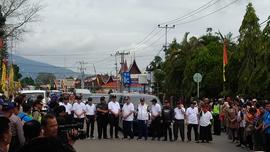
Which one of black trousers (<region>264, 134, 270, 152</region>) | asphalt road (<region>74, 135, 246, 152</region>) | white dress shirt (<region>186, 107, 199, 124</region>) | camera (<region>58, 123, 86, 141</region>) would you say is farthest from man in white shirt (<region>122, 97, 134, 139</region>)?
camera (<region>58, 123, 86, 141</region>)

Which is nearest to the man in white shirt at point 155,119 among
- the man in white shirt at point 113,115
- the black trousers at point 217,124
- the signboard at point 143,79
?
the man in white shirt at point 113,115

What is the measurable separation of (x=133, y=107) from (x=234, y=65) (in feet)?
45.9

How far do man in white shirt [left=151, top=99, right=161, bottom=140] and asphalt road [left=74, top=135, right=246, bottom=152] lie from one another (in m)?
0.98

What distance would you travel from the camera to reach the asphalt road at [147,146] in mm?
18750

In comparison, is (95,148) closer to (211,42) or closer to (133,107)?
(133,107)

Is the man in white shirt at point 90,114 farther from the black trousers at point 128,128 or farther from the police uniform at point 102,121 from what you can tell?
the black trousers at point 128,128

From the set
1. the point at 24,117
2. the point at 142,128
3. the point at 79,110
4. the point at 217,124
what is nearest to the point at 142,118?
the point at 142,128

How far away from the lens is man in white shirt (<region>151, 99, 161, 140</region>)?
2312cm

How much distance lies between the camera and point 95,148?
62.9 ft

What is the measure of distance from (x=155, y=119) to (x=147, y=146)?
3.33 metres

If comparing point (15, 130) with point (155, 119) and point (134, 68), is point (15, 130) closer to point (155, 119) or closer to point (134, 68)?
point (155, 119)

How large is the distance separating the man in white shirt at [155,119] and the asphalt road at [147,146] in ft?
3.22

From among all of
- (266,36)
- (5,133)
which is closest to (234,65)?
(266,36)

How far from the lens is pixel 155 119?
23.1 metres
